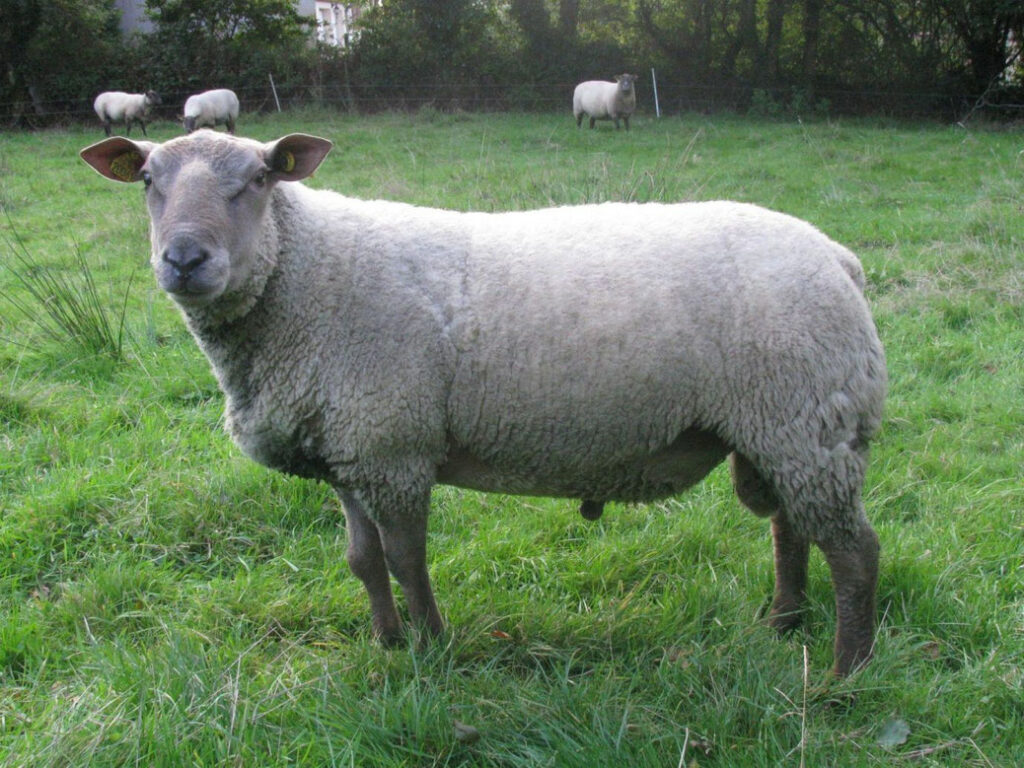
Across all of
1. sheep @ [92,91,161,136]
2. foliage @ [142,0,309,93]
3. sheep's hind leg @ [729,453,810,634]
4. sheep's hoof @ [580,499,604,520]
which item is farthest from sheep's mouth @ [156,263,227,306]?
foliage @ [142,0,309,93]

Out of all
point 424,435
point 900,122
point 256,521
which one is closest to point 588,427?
point 424,435

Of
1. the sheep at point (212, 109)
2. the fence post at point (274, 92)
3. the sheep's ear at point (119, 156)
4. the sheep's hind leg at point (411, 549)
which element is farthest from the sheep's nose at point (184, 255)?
the fence post at point (274, 92)

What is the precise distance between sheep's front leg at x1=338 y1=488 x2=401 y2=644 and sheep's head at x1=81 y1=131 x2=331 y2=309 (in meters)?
0.87

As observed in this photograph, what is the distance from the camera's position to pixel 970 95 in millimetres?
18000

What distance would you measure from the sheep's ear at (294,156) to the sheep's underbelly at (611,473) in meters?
1.06

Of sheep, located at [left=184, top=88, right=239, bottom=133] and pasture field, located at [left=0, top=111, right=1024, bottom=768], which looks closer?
pasture field, located at [left=0, top=111, right=1024, bottom=768]

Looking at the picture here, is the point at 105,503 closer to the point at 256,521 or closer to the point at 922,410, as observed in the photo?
the point at 256,521

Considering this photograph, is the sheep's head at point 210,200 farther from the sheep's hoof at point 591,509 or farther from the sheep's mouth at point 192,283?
the sheep's hoof at point 591,509

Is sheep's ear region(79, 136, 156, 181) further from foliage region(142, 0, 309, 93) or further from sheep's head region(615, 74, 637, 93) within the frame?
foliage region(142, 0, 309, 93)

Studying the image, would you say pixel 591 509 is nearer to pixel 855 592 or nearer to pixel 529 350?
pixel 529 350

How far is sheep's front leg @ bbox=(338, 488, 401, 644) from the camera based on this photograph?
2963 mm

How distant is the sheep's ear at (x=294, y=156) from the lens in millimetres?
2744

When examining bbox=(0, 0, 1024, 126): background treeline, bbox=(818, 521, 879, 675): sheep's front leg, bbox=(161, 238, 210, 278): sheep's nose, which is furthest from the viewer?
bbox=(0, 0, 1024, 126): background treeline

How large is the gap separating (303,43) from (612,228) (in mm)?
22182
